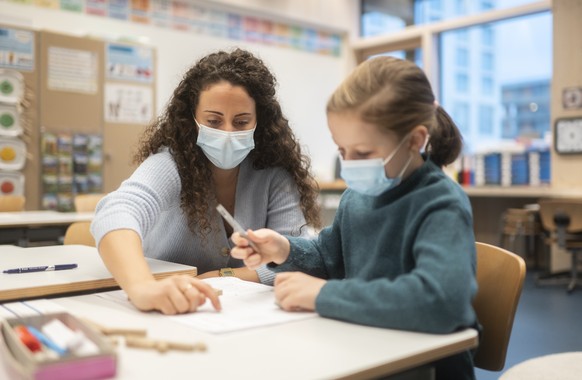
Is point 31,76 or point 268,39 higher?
point 268,39

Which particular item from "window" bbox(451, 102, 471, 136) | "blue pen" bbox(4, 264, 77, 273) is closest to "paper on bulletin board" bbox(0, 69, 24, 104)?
"blue pen" bbox(4, 264, 77, 273)

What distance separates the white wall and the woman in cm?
341

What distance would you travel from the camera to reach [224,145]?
5.35ft

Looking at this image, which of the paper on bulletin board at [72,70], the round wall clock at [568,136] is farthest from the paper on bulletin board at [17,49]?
the round wall clock at [568,136]

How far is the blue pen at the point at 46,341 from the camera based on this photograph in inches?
29.2

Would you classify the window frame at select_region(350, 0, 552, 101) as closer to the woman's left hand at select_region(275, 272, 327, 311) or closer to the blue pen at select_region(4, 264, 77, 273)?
the blue pen at select_region(4, 264, 77, 273)

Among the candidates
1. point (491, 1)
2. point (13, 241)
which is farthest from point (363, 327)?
point (491, 1)

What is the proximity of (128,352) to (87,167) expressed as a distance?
4.42 meters

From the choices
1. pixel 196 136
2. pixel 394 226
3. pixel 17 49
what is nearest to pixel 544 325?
pixel 196 136

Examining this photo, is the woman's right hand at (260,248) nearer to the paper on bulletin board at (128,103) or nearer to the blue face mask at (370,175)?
the blue face mask at (370,175)

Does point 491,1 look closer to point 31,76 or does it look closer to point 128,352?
point 31,76

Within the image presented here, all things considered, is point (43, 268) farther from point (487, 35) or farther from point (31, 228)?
point (487, 35)

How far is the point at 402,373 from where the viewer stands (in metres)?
0.85

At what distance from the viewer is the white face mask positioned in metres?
1.63
